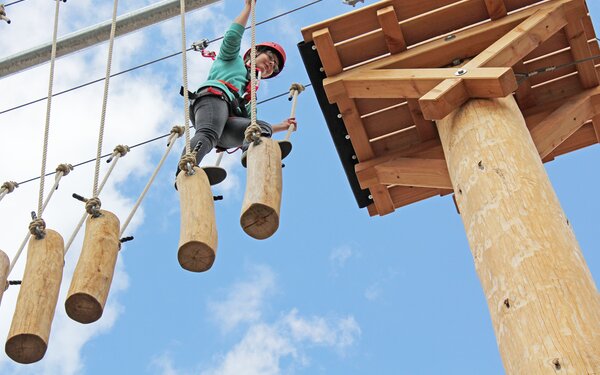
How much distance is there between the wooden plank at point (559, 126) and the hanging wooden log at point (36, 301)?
7.45ft

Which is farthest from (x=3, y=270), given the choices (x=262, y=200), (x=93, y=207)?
(x=262, y=200)

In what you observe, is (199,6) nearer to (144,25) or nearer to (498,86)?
(144,25)

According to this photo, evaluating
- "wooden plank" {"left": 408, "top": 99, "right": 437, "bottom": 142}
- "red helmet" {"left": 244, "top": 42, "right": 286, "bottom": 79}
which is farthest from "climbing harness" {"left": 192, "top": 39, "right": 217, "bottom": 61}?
"wooden plank" {"left": 408, "top": 99, "right": 437, "bottom": 142}

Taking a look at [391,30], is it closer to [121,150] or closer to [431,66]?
[431,66]

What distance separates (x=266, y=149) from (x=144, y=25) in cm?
298

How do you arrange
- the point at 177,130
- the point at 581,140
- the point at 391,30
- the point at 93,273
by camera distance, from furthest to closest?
1. the point at 177,130
2. the point at 581,140
3. the point at 391,30
4. the point at 93,273

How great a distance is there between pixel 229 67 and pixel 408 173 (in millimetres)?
1481

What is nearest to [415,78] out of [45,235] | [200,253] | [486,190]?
[486,190]

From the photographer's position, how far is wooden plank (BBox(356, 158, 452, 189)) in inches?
171

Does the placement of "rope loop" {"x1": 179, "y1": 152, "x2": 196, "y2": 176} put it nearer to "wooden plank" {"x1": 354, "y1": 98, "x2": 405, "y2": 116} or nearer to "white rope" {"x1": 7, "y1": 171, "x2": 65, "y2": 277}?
"white rope" {"x1": 7, "y1": 171, "x2": 65, "y2": 277}

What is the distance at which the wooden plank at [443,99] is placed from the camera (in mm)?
3797

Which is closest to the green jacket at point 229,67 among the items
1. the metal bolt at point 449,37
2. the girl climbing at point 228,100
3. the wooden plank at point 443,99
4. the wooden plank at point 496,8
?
the girl climbing at point 228,100

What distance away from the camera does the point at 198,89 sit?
203 inches

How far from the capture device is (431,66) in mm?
4367
